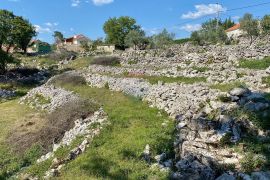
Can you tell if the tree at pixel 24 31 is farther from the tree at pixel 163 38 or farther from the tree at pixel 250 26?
the tree at pixel 250 26

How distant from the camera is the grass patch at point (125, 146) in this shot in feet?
39.8

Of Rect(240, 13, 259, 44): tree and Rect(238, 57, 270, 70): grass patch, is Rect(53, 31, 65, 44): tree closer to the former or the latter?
Rect(240, 13, 259, 44): tree

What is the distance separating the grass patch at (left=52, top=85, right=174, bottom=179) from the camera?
1214 centimetres

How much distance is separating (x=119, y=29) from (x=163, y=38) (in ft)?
105

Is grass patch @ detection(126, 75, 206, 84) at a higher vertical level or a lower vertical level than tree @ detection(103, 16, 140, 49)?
lower

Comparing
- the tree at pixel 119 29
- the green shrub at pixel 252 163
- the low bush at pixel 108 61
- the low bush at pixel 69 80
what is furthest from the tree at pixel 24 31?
the green shrub at pixel 252 163

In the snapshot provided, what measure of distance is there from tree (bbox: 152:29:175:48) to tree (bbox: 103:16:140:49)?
1011 inches

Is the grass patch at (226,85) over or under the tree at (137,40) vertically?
under

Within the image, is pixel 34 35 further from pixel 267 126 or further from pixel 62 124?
pixel 267 126

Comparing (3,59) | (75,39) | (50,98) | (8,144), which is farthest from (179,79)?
(75,39)

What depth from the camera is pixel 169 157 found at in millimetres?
13031

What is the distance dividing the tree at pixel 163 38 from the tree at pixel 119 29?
25.7 metres

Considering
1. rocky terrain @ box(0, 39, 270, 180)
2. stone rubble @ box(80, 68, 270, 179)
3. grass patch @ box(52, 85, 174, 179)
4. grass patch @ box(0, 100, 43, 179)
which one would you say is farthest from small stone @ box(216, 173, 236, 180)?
grass patch @ box(0, 100, 43, 179)

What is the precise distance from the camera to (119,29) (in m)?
92.4
